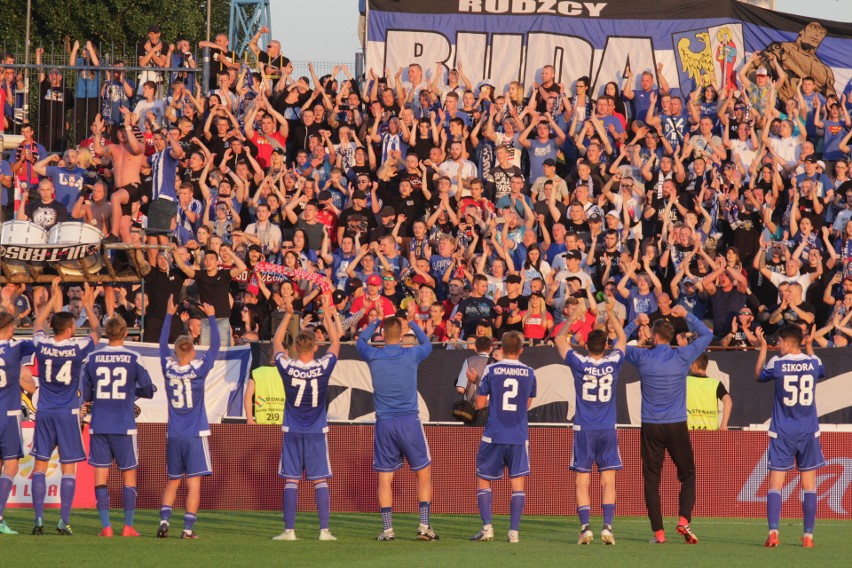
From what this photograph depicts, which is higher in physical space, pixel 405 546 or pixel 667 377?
pixel 667 377

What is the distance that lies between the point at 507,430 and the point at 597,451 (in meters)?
0.89

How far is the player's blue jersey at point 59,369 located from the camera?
42.7 feet

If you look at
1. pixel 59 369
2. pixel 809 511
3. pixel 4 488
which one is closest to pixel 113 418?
pixel 59 369

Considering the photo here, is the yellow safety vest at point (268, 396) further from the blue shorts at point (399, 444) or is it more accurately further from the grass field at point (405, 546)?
the blue shorts at point (399, 444)

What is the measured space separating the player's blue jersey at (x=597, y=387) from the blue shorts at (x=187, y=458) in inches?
141

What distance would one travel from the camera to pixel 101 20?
47719 millimetres

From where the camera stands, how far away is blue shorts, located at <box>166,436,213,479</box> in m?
12.8

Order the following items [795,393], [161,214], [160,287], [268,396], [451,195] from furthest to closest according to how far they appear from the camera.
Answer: [451,195], [161,214], [160,287], [268,396], [795,393]

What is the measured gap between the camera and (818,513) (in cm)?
1584

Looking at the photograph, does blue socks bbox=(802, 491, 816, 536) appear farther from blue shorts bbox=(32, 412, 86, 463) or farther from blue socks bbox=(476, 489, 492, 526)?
blue shorts bbox=(32, 412, 86, 463)

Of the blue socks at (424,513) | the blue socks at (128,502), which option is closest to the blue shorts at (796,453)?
the blue socks at (424,513)

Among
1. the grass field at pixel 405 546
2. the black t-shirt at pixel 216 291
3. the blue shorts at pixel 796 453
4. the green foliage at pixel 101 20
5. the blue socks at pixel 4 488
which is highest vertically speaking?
the green foliage at pixel 101 20

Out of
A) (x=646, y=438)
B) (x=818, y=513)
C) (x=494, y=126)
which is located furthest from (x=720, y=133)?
(x=646, y=438)

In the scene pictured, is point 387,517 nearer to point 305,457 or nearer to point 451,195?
point 305,457
